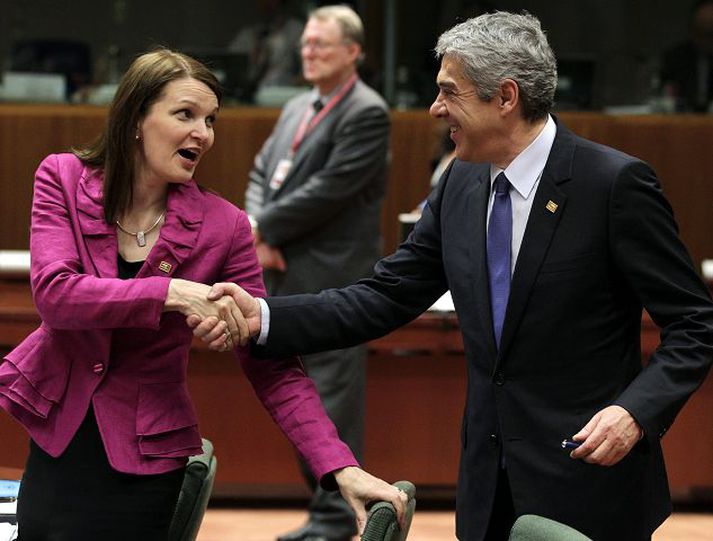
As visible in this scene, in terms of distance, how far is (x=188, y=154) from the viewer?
2375 mm

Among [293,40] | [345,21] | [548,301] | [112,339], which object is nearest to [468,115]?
[548,301]

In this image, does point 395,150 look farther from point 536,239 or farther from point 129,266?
point 129,266

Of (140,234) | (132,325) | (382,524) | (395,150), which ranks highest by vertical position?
(140,234)

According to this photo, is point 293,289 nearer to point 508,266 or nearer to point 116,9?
point 508,266

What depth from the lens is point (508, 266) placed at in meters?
2.43

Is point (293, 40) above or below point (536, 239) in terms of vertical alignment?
below

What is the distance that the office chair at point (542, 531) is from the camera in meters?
1.84

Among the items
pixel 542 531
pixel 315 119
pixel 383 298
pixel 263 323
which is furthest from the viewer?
pixel 315 119

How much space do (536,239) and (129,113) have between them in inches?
29.7

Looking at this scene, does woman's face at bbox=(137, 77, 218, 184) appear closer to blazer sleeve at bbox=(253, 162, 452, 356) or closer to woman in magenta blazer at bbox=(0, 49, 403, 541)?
woman in magenta blazer at bbox=(0, 49, 403, 541)

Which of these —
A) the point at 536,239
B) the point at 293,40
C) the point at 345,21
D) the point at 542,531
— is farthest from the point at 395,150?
the point at 542,531

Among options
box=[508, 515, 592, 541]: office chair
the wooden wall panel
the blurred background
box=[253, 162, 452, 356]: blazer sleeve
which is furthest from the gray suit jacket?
box=[508, 515, 592, 541]: office chair

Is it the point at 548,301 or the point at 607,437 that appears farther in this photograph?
the point at 548,301

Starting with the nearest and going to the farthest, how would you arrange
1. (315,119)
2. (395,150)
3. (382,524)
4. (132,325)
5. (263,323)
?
(382,524) → (132,325) → (263,323) → (315,119) → (395,150)
